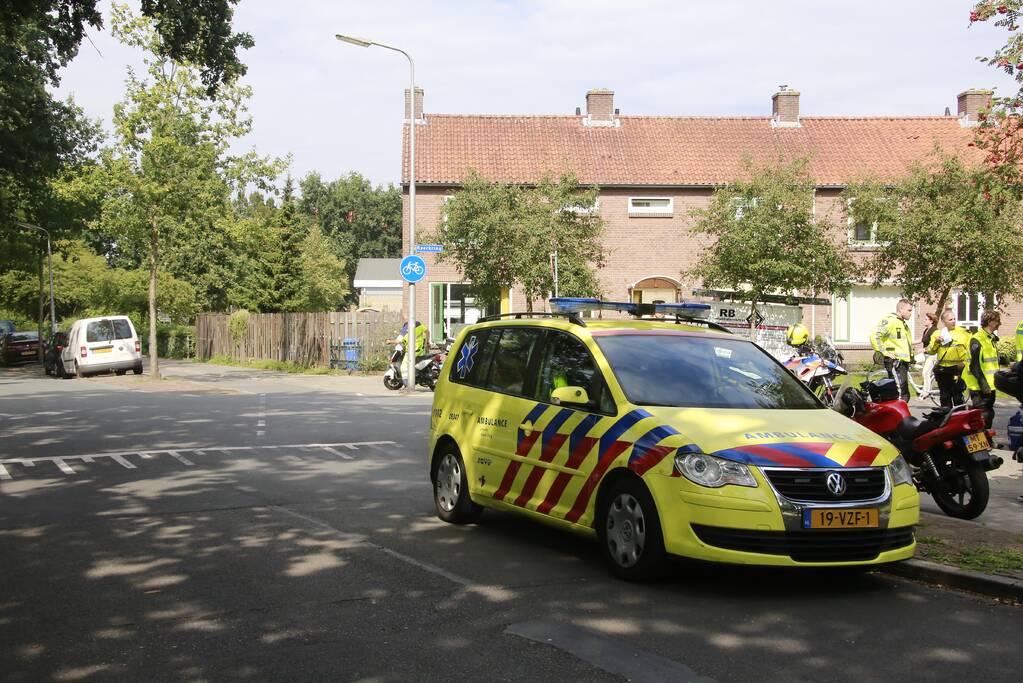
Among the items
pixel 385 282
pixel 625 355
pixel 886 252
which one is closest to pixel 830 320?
pixel 886 252

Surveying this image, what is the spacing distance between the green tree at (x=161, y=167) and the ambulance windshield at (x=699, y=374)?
23.9m

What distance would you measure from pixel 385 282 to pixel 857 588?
76.9 metres

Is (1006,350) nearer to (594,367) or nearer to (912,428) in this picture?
(912,428)

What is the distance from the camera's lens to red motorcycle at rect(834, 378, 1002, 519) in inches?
337

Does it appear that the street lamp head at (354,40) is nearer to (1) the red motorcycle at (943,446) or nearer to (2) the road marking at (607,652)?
(1) the red motorcycle at (943,446)

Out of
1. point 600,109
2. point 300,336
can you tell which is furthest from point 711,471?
point 600,109

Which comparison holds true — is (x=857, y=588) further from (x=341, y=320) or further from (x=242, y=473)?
(x=341, y=320)

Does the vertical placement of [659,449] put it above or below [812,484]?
above

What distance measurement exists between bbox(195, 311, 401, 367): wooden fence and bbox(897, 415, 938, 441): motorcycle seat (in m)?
24.0

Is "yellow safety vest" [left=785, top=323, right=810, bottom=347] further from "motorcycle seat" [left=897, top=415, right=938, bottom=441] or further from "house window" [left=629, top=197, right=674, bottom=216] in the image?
"house window" [left=629, top=197, right=674, bottom=216]

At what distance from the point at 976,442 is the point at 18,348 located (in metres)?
43.8

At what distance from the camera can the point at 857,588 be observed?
654cm

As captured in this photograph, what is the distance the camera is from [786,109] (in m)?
41.8

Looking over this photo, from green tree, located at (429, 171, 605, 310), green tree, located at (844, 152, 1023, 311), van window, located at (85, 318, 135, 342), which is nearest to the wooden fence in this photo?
green tree, located at (429, 171, 605, 310)
